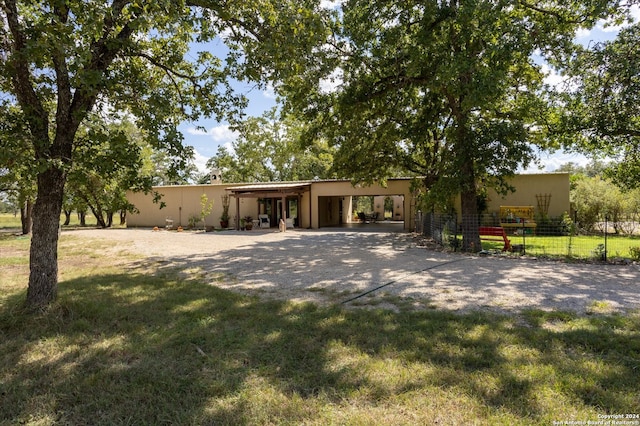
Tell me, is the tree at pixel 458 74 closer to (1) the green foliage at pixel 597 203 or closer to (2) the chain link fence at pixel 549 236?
(2) the chain link fence at pixel 549 236

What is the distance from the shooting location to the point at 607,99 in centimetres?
879

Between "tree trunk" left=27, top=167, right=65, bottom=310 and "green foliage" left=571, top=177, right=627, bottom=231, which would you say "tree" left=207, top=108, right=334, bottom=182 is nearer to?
"green foliage" left=571, top=177, right=627, bottom=231

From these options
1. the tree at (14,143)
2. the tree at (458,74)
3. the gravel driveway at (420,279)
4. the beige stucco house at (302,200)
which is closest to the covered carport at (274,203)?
the beige stucco house at (302,200)

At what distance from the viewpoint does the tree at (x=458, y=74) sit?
337 inches

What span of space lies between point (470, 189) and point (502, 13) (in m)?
4.78

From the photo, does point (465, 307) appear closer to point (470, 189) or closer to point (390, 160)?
point (470, 189)

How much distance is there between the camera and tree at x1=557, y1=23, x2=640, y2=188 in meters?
8.36

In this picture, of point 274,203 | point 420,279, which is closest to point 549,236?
point 420,279

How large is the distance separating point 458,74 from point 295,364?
27.1 ft

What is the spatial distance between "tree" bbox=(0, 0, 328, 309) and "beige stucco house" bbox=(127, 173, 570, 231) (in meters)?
12.1

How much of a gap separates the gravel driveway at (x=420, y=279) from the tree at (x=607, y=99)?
12.2 feet

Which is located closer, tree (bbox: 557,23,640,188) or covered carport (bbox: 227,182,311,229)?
tree (bbox: 557,23,640,188)

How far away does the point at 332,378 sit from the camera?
2863 mm

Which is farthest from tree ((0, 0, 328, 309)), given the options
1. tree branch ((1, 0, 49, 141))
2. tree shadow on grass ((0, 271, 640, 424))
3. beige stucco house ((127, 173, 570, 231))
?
beige stucco house ((127, 173, 570, 231))
